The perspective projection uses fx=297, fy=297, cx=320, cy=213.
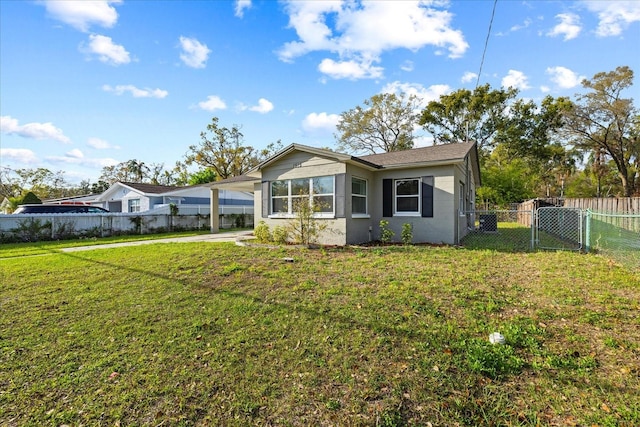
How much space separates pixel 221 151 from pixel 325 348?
34.9m

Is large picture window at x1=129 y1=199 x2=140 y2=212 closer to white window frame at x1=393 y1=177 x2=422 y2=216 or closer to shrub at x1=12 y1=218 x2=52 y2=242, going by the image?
shrub at x1=12 y1=218 x2=52 y2=242

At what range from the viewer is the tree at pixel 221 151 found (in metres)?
34.6

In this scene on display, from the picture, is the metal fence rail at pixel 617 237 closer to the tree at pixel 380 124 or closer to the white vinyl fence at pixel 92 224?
the white vinyl fence at pixel 92 224

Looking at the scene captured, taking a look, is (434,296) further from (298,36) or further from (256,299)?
(298,36)

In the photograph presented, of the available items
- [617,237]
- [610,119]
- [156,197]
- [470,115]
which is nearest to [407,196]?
[617,237]

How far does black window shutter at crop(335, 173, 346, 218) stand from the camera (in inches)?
393

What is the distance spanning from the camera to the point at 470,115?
30.6 meters

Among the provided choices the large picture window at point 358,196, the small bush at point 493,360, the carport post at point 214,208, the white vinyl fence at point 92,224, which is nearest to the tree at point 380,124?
the white vinyl fence at point 92,224

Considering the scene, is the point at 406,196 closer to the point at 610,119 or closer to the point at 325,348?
the point at 325,348

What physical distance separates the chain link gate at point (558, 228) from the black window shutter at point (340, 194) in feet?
20.8

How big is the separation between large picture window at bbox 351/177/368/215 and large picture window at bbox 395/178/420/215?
1207 millimetres

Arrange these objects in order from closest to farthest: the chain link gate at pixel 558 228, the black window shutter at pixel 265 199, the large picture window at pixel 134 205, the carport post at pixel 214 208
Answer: the chain link gate at pixel 558 228
the black window shutter at pixel 265 199
the carport post at pixel 214 208
the large picture window at pixel 134 205

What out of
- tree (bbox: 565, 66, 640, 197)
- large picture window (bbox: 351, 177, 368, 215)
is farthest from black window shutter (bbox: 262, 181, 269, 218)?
tree (bbox: 565, 66, 640, 197)

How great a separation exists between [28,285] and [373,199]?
32.7ft
